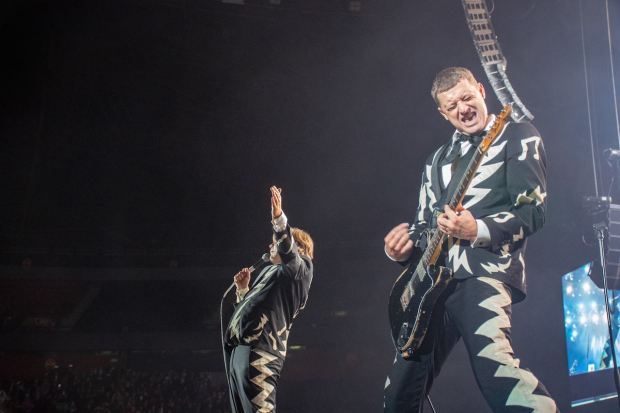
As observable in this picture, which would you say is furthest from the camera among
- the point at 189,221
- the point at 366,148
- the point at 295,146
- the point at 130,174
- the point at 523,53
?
the point at 189,221

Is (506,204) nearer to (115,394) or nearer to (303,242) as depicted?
(303,242)

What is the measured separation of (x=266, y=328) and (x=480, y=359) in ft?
4.72

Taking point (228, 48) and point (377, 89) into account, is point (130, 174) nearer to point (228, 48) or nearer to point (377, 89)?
point (228, 48)

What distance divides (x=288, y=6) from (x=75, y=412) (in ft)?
34.3

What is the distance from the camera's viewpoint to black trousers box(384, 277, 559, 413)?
1.31 m

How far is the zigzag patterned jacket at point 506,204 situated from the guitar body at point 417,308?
9cm

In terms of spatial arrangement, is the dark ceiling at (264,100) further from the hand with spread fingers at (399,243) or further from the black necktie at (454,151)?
the hand with spread fingers at (399,243)

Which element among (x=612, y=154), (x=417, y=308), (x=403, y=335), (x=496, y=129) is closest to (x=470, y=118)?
(x=496, y=129)

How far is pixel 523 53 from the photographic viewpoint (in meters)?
4.16

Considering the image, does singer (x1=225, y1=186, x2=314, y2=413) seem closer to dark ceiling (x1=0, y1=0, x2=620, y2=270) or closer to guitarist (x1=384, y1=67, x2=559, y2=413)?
guitarist (x1=384, y1=67, x2=559, y2=413)

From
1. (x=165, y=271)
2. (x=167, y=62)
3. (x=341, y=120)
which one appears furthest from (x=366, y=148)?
(x=165, y=271)

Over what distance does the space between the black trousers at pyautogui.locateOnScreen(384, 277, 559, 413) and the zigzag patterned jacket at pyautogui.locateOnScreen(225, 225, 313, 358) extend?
1.03 meters

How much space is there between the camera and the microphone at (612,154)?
147 inches

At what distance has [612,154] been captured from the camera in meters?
3.74
